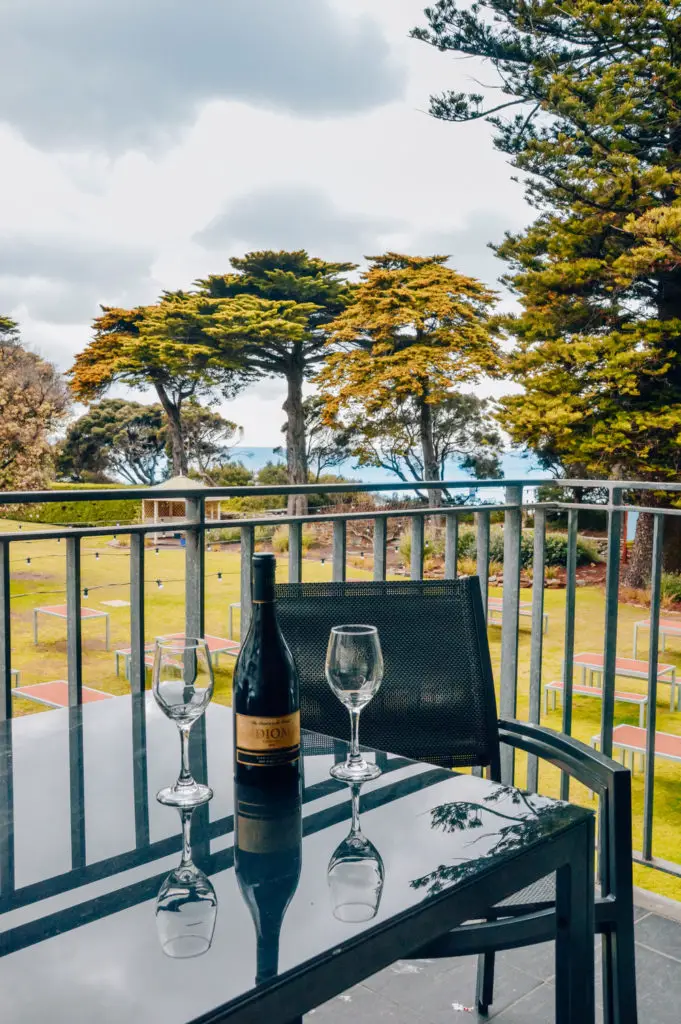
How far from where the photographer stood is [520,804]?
0.90 metres

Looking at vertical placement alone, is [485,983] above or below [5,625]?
below

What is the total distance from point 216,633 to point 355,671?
11.7 metres

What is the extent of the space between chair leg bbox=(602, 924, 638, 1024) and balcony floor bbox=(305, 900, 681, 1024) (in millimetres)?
555

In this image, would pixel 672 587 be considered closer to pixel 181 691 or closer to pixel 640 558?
pixel 640 558

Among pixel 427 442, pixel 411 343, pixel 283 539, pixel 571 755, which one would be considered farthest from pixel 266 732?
pixel 427 442

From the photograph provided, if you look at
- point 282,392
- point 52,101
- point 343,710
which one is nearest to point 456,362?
point 282,392

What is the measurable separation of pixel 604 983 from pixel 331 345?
19.4m

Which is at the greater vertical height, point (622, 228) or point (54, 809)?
point (622, 228)

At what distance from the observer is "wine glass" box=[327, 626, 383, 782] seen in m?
1.01

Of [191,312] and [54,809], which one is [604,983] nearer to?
[54,809]

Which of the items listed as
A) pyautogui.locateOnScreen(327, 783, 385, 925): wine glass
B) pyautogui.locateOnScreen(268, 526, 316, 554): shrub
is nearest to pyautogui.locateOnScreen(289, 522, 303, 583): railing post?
pyautogui.locateOnScreen(327, 783, 385, 925): wine glass

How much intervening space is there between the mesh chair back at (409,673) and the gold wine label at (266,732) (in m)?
0.47

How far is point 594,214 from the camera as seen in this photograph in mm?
11062

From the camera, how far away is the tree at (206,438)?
23.5m
